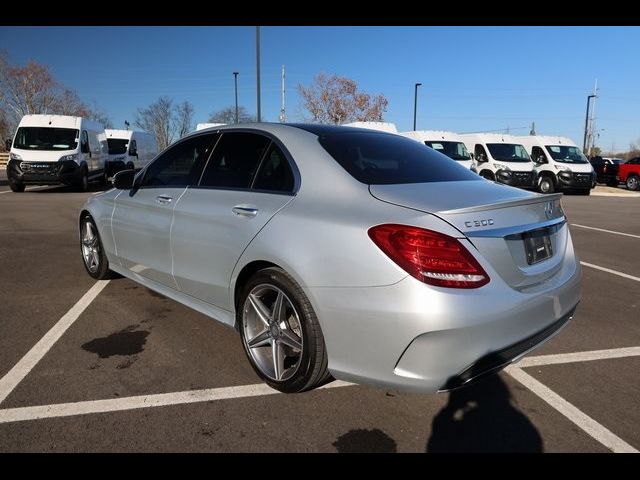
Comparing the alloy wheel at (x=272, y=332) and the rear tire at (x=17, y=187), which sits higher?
the alloy wheel at (x=272, y=332)

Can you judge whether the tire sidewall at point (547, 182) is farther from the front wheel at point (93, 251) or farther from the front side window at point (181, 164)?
the front side window at point (181, 164)

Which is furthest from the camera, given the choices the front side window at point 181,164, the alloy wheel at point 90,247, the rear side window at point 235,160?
the alloy wheel at point 90,247

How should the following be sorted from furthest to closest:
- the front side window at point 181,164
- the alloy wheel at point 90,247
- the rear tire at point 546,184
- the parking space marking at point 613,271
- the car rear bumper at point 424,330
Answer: the rear tire at point 546,184 < the parking space marking at point 613,271 < the alloy wheel at point 90,247 < the front side window at point 181,164 < the car rear bumper at point 424,330

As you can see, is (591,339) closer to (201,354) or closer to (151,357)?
(201,354)

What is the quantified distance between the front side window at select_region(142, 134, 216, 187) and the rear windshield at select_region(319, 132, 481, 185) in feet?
3.46

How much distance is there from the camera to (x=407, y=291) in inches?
87.9

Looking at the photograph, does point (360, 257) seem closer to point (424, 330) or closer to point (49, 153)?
point (424, 330)

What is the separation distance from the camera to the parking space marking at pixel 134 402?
2671 millimetres

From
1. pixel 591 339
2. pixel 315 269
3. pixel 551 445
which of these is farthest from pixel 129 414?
pixel 591 339

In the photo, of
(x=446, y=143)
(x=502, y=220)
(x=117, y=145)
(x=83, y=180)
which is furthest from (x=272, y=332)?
(x=117, y=145)

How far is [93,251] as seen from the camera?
517cm

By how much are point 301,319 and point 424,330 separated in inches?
28.2

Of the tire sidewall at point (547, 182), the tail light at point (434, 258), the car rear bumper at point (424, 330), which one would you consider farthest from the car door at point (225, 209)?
the tire sidewall at point (547, 182)

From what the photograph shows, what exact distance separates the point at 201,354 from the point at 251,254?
101 cm
